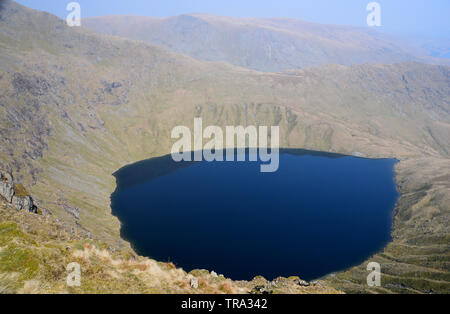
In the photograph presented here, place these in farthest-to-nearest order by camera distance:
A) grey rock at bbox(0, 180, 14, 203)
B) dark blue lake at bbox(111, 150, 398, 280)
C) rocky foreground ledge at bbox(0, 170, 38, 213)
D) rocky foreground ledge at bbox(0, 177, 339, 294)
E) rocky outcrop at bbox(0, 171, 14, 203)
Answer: dark blue lake at bbox(111, 150, 398, 280) < rocky foreground ledge at bbox(0, 170, 38, 213) < rocky outcrop at bbox(0, 171, 14, 203) < grey rock at bbox(0, 180, 14, 203) < rocky foreground ledge at bbox(0, 177, 339, 294)

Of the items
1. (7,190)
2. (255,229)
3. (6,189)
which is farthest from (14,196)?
(255,229)

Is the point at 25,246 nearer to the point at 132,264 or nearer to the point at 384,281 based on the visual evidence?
the point at 132,264

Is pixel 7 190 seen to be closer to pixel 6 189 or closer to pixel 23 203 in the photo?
pixel 6 189

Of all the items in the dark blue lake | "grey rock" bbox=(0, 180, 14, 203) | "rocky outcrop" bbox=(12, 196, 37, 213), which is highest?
"grey rock" bbox=(0, 180, 14, 203)

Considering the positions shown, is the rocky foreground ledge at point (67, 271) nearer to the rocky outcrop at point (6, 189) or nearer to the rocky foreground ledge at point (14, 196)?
the rocky outcrop at point (6, 189)

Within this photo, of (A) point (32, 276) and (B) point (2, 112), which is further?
(B) point (2, 112)

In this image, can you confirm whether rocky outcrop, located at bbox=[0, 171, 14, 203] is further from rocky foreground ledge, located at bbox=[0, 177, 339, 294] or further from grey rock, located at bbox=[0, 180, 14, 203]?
rocky foreground ledge, located at bbox=[0, 177, 339, 294]

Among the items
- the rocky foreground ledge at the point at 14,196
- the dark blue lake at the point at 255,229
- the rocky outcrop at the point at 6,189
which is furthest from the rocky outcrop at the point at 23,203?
the dark blue lake at the point at 255,229

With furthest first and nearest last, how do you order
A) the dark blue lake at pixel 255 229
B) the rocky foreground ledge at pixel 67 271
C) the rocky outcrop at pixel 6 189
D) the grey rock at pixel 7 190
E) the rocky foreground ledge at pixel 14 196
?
the dark blue lake at pixel 255 229, the rocky foreground ledge at pixel 14 196, the rocky outcrop at pixel 6 189, the grey rock at pixel 7 190, the rocky foreground ledge at pixel 67 271

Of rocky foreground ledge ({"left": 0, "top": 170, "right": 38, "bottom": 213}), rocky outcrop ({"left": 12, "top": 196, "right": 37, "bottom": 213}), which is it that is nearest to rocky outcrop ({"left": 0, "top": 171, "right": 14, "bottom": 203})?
rocky foreground ledge ({"left": 0, "top": 170, "right": 38, "bottom": 213})

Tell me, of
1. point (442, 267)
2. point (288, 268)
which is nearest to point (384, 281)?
point (442, 267)

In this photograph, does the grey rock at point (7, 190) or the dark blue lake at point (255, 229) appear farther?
the dark blue lake at point (255, 229)
